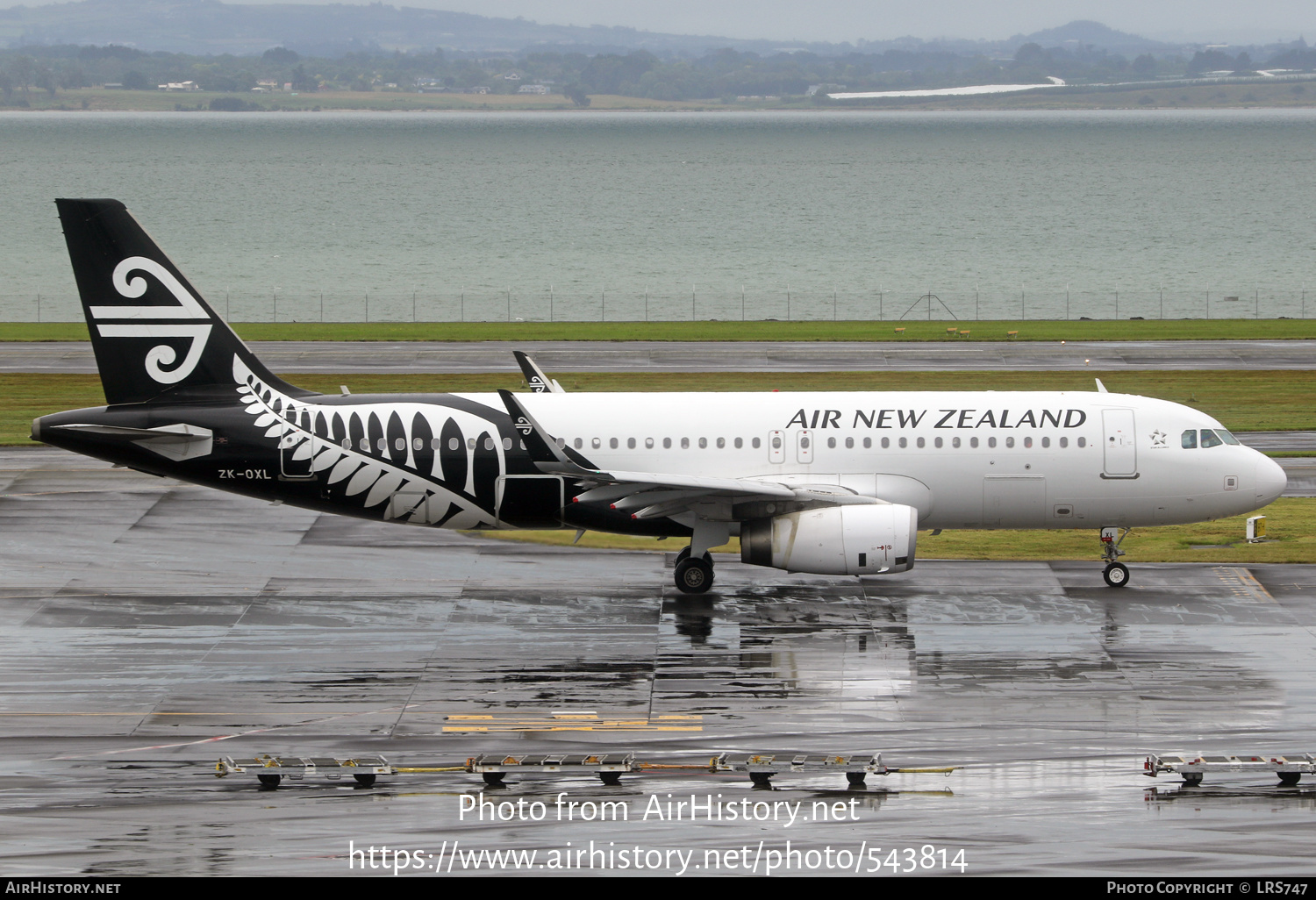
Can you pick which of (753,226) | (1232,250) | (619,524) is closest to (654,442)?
(619,524)

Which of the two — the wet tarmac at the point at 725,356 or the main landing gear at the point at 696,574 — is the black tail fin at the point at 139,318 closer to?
the main landing gear at the point at 696,574

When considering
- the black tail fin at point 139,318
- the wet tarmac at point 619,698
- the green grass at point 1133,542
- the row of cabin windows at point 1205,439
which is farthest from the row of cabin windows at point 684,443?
the row of cabin windows at point 1205,439

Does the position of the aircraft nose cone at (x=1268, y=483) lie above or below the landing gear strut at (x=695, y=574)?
above

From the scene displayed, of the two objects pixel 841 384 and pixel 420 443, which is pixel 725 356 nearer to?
pixel 841 384

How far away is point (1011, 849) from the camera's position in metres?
19.4

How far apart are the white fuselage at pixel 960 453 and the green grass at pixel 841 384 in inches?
927

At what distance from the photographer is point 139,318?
33.0 meters

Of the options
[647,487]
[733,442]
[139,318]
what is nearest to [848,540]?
[733,442]

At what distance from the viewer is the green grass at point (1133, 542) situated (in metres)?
37.1

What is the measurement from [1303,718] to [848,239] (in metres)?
153

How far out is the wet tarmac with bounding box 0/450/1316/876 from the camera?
19.8 metres

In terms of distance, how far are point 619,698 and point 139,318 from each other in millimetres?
14814

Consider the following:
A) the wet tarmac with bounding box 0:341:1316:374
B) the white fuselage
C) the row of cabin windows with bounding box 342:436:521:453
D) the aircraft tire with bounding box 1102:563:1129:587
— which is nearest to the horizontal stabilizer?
the white fuselage

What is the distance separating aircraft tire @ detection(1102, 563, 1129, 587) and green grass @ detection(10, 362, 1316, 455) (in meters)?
24.0
